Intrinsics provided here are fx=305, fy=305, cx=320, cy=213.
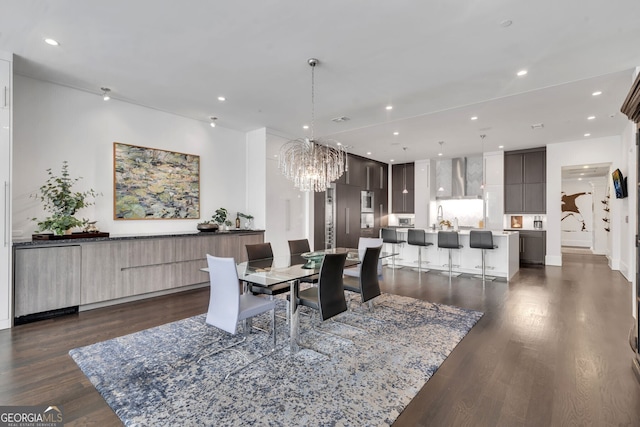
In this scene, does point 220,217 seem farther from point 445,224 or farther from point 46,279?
point 445,224

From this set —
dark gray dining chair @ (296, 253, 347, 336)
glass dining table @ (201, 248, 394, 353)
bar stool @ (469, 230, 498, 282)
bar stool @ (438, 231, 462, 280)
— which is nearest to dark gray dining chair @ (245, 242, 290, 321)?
glass dining table @ (201, 248, 394, 353)

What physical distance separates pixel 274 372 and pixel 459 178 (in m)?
8.74

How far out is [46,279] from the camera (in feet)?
12.3

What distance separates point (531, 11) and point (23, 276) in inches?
235

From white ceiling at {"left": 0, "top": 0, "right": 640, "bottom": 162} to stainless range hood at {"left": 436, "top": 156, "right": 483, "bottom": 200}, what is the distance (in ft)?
12.0

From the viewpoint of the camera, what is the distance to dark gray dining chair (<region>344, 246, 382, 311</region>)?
3416mm

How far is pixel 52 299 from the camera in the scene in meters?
3.79

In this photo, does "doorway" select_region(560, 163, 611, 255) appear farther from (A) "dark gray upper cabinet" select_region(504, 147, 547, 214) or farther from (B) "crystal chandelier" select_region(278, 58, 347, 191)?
(B) "crystal chandelier" select_region(278, 58, 347, 191)

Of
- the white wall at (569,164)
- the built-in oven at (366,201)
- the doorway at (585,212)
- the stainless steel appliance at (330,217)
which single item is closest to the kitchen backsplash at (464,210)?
the white wall at (569,164)

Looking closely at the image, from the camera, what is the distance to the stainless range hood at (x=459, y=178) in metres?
Result: 9.21

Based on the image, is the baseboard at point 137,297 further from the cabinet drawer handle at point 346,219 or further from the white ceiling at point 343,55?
the cabinet drawer handle at point 346,219

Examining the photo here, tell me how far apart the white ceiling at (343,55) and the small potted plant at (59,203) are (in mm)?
1364

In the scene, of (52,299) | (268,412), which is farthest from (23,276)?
(268,412)

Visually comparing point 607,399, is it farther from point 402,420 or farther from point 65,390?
point 65,390
